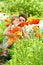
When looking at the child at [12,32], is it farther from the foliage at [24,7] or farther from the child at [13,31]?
the foliage at [24,7]

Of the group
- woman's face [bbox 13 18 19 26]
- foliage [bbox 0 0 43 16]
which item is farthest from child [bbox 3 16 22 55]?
foliage [bbox 0 0 43 16]

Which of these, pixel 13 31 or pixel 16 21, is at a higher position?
pixel 16 21

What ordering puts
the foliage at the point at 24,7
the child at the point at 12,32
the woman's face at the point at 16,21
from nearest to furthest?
the child at the point at 12,32
the woman's face at the point at 16,21
the foliage at the point at 24,7

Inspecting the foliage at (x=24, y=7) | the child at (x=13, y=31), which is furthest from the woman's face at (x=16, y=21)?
the foliage at (x=24, y=7)

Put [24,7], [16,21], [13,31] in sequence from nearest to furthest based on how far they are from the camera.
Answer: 1. [13,31]
2. [16,21]
3. [24,7]

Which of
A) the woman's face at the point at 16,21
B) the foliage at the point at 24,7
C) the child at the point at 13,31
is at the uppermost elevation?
the woman's face at the point at 16,21

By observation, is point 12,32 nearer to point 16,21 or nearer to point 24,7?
point 16,21

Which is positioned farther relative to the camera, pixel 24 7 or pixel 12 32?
pixel 24 7

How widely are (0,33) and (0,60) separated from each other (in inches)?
59.7

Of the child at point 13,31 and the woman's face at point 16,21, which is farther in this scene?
the woman's face at point 16,21

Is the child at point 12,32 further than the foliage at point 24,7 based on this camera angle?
No

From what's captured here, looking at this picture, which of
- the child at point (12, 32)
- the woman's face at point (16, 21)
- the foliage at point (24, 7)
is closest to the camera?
the child at point (12, 32)

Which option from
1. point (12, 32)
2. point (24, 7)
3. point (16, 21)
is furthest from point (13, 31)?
point (24, 7)

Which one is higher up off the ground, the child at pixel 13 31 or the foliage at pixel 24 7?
the child at pixel 13 31
